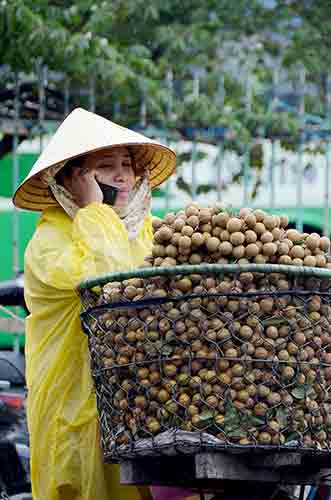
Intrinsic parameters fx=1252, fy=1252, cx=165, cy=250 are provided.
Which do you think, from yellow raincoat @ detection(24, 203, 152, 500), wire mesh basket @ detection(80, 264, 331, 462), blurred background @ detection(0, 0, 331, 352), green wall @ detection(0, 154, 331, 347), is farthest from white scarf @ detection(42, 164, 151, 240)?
green wall @ detection(0, 154, 331, 347)

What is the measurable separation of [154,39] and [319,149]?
2.01 meters

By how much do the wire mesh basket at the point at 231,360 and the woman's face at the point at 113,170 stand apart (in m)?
0.95

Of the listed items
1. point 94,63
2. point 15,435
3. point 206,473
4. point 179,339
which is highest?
point 94,63

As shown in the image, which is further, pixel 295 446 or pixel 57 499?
pixel 57 499

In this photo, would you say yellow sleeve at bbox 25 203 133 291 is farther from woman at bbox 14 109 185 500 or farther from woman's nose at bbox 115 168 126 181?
woman's nose at bbox 115 168 126 181

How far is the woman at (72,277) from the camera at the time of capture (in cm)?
391

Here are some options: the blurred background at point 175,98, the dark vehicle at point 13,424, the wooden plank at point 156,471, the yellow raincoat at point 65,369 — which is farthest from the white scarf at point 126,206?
the blurred background at point 175,98

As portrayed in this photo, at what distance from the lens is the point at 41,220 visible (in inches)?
167

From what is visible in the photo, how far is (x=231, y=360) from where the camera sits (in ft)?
10.5

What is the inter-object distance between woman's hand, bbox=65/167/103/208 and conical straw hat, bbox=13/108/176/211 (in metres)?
0.11

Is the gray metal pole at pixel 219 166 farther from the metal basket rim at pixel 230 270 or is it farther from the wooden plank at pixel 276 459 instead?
the wooden plank at pixel 276 459

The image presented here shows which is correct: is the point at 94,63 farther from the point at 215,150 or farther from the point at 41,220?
the point at 41,220

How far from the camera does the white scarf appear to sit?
4148mm

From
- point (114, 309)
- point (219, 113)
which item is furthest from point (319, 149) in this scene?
point (114, 309)
